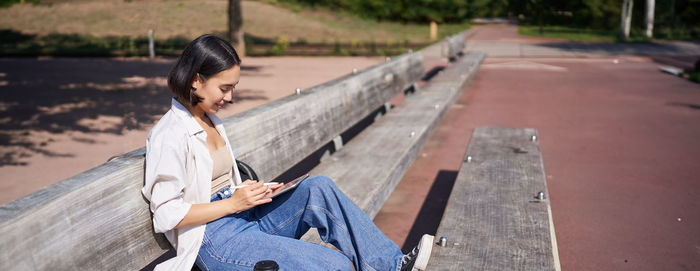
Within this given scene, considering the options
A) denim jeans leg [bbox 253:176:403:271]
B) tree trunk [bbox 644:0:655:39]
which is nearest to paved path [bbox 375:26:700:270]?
denim jeans leg [bbox 253:176:403:271]

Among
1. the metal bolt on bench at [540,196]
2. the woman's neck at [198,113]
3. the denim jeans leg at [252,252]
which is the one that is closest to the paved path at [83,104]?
the woman's neck at [198,113]

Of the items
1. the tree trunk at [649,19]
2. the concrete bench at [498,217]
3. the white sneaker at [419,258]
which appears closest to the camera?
the white sneaker at [419,258]

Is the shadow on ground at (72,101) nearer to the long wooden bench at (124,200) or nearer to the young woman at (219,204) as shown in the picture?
the long wooden bench at (124,200)

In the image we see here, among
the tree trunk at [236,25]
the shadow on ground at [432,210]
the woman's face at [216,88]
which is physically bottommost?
the shadow on ground at [432,210]

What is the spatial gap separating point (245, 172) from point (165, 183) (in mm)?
697

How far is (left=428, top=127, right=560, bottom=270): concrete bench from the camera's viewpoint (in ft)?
8.05

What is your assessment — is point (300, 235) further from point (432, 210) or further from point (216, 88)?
point (432, 210)

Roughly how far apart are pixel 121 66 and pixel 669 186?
13.7 metres

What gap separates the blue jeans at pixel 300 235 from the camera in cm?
215

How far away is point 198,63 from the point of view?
7.33ft

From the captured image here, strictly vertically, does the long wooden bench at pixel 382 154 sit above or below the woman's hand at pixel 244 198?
below

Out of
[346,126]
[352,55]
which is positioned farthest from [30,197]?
[352,55]

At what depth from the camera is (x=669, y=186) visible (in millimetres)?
5066

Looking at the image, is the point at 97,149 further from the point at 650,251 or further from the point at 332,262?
the point at 650,251
